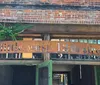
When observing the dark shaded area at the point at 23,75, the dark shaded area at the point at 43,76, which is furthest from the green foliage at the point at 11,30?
the dark shaded area at the point at 23,75

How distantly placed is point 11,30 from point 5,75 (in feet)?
9.95

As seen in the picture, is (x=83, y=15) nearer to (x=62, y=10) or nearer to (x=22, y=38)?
(x=62, y=10)

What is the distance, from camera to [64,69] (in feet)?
38.3

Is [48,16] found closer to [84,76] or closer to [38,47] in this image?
[38,47]

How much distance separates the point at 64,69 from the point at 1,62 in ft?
20.1

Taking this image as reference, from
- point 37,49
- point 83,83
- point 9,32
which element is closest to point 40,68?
point 37,49

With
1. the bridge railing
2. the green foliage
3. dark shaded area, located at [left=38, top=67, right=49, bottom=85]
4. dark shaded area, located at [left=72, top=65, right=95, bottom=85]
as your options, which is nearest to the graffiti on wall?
the green foliage

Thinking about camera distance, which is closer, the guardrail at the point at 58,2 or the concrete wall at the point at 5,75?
the guardrail at the point at 58,2

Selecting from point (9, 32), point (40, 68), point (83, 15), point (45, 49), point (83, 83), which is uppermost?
point (83, 15)

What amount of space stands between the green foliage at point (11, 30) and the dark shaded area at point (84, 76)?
3.59 meters

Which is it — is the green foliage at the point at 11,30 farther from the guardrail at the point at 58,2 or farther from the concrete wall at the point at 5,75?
the concrete wall at the point at 5,75

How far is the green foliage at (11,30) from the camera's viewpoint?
5652mm

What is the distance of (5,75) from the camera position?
27.3 ft

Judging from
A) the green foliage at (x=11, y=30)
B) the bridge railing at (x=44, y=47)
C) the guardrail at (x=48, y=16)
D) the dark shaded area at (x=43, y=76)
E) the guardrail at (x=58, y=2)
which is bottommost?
the dark shaded area at (x=43, y=76)
